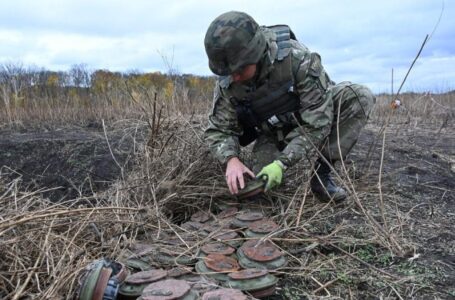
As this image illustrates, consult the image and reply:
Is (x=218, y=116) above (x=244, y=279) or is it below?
above

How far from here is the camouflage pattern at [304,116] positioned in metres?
2.92

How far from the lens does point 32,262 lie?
2.00 m

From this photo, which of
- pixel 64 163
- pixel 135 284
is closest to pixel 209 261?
Answer: pixel 135 284

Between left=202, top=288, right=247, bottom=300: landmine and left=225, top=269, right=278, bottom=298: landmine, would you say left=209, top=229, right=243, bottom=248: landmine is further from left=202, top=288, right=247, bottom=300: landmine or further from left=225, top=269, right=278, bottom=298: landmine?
left=202, top=288, right=247, bottom=300: landmine

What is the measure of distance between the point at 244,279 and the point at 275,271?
0.22 metres

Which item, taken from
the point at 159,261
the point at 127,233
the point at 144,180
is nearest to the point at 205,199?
the point at 144,180

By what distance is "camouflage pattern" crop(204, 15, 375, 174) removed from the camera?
292cm

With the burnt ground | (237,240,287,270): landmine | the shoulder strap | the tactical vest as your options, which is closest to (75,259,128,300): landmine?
(237,240,287,270): landmine

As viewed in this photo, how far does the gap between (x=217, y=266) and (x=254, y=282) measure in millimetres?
205

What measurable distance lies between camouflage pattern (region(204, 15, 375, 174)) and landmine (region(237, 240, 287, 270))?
0.76 m

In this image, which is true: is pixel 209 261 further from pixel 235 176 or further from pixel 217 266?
pixel 235 176

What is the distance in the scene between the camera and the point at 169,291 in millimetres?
1682

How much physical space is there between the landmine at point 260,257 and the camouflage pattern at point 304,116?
2.49 feet

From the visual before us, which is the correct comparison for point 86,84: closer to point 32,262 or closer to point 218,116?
point 218,116
